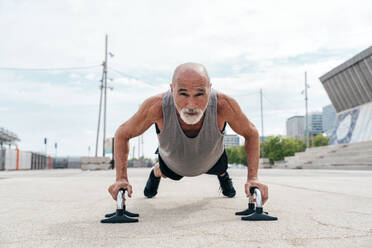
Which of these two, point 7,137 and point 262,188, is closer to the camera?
point 262,188

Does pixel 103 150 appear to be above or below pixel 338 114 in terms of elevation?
below

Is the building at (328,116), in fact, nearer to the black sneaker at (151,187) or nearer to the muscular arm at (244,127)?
the black sneaker at (151,187)

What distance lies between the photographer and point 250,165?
233 cm

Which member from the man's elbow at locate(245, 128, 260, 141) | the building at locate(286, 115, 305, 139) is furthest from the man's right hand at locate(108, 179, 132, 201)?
the building at locate(286, 115, 305, 139)

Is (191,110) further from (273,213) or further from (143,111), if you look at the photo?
(273,213)

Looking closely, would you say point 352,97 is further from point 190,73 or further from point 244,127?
point 190,73

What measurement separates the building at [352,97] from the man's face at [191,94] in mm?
23381

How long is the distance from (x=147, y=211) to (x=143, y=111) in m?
0.76

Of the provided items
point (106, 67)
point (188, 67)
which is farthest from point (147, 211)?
point (106, 67)

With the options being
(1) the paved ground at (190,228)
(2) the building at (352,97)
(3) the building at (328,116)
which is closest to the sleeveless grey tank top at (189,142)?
(1) the paved ground at (190,228)

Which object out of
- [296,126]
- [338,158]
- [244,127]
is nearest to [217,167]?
[244,127]

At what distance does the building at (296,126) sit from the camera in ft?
380

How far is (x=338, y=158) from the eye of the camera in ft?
62.9

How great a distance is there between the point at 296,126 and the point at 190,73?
407 feet
